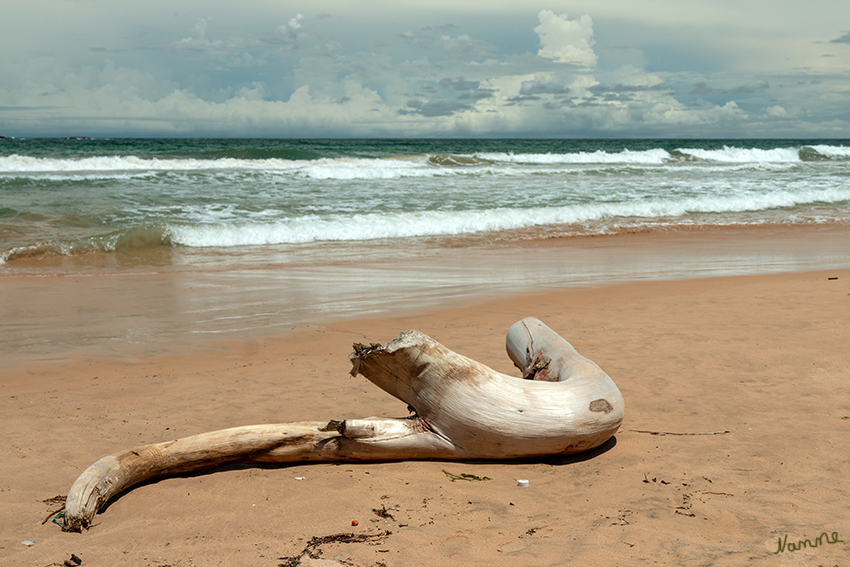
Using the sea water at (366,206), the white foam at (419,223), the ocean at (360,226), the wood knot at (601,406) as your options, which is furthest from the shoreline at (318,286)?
the wood knot at (601,406)

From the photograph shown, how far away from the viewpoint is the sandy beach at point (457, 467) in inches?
97.9

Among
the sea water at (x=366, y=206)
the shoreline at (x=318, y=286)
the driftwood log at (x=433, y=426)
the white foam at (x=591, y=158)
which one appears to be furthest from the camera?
A: the white foam at (x=591, y=158)

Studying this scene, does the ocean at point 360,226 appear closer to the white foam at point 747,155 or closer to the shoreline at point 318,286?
the shoreline at point 318,286

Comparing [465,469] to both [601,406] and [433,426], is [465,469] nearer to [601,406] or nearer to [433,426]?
[433,426]

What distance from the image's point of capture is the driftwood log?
3.21m

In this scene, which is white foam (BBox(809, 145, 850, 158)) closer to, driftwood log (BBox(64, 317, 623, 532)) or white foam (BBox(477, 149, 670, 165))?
white foam (BBox(477, 149, 670, 165))

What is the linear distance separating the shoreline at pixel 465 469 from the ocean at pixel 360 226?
1734 mm

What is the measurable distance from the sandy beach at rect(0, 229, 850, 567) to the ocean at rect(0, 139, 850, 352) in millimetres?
1619

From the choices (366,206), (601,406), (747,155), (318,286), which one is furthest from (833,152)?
(601,406)

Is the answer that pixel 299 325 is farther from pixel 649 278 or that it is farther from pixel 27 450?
pixel 649 278

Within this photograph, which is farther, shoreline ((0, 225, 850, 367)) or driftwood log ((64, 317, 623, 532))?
shoreline ((0, 225, 850, 367))

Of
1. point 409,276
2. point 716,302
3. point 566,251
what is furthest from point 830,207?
point 409,276

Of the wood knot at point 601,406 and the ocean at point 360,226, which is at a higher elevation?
the ocean at point 360,226

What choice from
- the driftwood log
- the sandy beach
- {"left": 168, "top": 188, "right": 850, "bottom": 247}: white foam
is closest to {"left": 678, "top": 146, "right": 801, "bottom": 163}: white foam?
{"left": 168, "top": 188, "right": 850, "bottom": 247}: white foam
